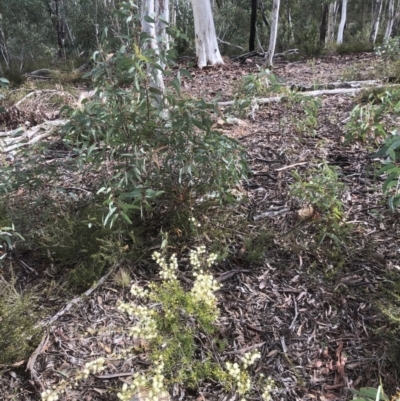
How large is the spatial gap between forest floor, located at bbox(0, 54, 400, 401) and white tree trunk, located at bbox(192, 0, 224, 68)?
6880 millimetres

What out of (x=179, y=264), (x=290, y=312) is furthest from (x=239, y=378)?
(x=179, y=264)

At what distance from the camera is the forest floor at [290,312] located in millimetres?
1756

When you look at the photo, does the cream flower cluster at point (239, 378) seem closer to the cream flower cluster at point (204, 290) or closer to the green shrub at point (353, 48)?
the cream flower cluster at point (204, 290)

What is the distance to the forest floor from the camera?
1.76 m

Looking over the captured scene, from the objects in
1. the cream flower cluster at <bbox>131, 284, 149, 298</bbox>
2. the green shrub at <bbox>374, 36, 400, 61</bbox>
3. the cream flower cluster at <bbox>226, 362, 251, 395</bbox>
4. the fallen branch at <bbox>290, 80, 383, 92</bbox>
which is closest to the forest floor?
the cream flower cluster at <bbox>226, 362, 251, 395</bbox>

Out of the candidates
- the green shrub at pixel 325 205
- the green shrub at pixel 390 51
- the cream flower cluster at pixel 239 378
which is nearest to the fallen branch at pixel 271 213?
the green shrub at pixel 325 205

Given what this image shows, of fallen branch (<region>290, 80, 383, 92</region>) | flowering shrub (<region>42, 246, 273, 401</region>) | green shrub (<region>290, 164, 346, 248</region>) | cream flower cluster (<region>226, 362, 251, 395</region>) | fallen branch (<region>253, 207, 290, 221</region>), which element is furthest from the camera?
fallen branch (<region>290, 80, 383, 92</region>)

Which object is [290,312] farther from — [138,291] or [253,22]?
[253,22]

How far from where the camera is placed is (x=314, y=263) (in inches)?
89.0

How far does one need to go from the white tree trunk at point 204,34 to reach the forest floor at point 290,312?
688cm

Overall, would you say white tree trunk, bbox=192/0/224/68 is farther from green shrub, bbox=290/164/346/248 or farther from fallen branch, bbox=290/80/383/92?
green shrub, bbox=290/164/346/248

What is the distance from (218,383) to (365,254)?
1.25 m

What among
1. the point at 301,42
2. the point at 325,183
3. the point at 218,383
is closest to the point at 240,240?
the point at 325,183

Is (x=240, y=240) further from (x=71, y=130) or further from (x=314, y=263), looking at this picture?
(x=71, y=130)
